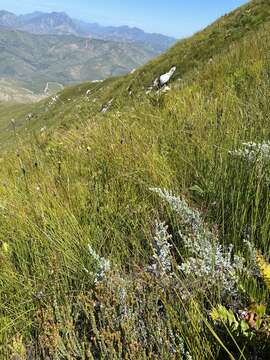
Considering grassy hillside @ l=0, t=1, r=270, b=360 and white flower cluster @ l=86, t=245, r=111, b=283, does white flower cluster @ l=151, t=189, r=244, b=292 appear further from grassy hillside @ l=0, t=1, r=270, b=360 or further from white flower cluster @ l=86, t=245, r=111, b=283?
white flower cluster @ l=86, t=245, r=111, b=283

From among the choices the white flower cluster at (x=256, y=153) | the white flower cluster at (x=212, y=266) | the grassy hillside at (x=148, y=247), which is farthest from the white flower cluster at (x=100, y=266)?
the white flower cluster at (x=256, y=153)

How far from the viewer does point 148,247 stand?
7.58ft

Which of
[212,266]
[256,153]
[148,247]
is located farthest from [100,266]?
[256,153]

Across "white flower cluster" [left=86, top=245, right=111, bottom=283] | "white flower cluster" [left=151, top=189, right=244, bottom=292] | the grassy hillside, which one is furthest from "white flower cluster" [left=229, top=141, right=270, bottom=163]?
"white flower cluster" [left=86, top=245, right=111, bottom=283]

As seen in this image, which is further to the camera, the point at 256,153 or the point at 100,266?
the point at 256,153

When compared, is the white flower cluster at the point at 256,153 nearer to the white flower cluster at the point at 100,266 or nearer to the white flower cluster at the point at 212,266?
the white flower cluster at the point at 212,266

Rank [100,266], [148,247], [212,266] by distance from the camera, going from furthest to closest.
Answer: [148,247] < [100,266] < [212,266]

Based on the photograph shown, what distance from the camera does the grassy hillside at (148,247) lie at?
1612mm

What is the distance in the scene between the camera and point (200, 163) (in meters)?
2.96

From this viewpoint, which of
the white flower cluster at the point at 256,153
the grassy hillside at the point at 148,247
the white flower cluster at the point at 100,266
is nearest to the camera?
the grassy hillside at the point at 148,247

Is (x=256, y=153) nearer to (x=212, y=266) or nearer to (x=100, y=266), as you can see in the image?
(x=212, y=266)

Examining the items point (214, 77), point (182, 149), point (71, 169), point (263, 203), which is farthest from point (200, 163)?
point (214, 77)

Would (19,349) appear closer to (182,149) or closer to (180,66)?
(182,149)

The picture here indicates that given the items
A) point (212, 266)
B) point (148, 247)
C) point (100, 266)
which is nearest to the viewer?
point (212, 266)
